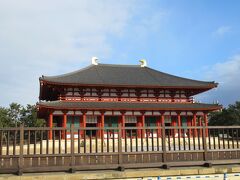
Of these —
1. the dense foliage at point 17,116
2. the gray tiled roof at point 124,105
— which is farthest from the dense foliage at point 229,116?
the dense foliage at point 17,116

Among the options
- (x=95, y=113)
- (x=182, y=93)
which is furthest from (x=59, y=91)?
(x=182, y=93)

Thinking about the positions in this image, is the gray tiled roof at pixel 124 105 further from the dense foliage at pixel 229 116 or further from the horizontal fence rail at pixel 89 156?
the dense foliage at pixel 229 116

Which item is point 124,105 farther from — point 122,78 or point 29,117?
point 29,117

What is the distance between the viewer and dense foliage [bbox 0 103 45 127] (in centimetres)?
5001

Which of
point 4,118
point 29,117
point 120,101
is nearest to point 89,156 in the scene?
point 120,101

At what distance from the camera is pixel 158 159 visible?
37.2ft

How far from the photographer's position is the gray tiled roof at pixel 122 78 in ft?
107

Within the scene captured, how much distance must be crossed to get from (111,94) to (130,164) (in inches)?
882

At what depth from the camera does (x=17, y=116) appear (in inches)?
2110

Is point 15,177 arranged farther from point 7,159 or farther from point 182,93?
point 182,93

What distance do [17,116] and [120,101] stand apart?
27219mm

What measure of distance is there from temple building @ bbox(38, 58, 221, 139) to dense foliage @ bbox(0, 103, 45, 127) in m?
16.7

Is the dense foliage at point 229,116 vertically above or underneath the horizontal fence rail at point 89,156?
above

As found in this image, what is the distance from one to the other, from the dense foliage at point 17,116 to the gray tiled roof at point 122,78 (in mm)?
18087
